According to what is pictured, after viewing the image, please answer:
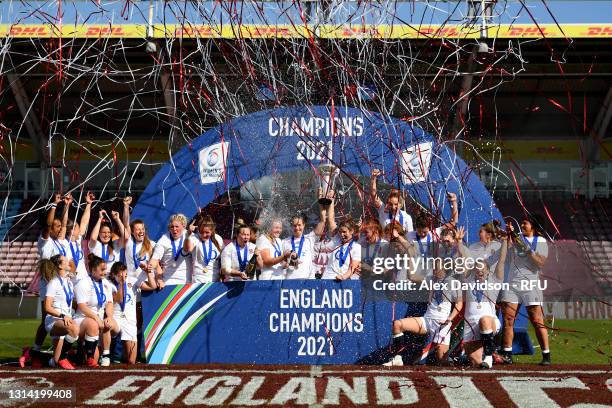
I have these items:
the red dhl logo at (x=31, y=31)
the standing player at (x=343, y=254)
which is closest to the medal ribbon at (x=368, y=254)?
the standing player at (x=343, y=254)

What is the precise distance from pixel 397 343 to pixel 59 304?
3.81m

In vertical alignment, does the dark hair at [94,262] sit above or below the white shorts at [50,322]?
above

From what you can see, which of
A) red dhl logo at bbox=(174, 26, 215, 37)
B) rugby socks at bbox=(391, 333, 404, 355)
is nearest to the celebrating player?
red dhl logo at bbox=(174, 26, 215, 37)

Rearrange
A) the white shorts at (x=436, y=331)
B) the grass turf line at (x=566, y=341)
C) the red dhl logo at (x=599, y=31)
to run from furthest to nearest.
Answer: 1. the red dhl logo at (x=599, y=31)
2. the grass turf line at (x=566, y=341)
3. the white shorts at (x=436, y=331)

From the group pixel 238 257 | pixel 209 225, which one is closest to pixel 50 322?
pixel 209 225

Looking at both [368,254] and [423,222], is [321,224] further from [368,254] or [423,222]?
[423,222]

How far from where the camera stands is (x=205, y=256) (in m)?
10.3

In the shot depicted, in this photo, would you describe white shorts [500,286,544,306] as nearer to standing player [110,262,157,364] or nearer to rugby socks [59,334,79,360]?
standing player [110,262,157,364]

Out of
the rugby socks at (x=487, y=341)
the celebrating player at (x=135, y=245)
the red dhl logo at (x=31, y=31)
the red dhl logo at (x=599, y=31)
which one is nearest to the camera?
the rugby socks at (x=487, y=341)

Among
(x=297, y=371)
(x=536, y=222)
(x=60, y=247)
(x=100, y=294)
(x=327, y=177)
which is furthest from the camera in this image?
(x=327, y=177)

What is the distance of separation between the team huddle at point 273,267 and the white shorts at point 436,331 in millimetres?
15

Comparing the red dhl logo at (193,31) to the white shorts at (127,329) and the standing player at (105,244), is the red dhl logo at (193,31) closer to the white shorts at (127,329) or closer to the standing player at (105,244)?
the standing player at (105,244)

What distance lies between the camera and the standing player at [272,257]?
33.1ft

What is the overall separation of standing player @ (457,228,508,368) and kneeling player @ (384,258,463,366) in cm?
17
